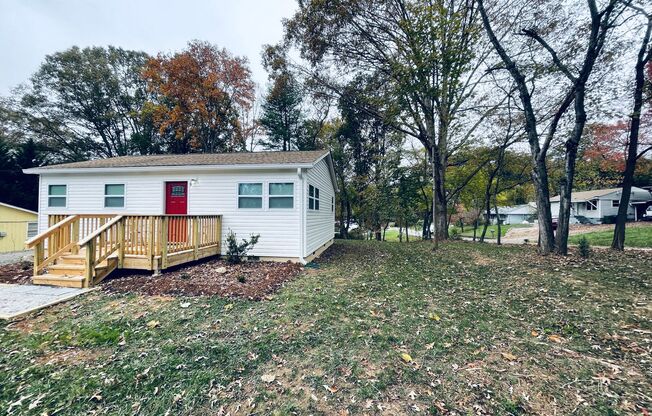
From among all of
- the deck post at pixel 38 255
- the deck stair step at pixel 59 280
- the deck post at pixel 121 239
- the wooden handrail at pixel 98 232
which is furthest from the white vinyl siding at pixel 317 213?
the deck post at pixel 38 255

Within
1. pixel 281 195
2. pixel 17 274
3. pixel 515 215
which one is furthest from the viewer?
pixel 515 215

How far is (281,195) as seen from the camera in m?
8.15

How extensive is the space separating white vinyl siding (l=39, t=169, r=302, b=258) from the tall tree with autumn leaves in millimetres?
11842

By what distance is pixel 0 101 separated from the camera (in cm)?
1961

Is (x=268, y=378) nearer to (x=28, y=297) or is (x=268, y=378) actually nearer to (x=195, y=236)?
(x=28, y=297)

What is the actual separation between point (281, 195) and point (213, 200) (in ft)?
7.42

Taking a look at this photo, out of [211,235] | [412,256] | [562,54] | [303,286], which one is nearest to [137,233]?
[211,235]

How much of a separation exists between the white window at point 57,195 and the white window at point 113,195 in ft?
5.31

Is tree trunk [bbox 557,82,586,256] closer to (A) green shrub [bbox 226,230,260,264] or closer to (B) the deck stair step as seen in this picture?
(A) green shrub [bbox 226,230,260,264]

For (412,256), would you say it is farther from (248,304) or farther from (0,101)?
(0,101)

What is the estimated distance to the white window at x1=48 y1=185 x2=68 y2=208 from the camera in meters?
9.29

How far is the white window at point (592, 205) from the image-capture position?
27533 millimetres

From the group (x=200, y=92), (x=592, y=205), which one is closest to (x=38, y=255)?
(x=200, y=92)

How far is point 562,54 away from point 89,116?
30945mm
